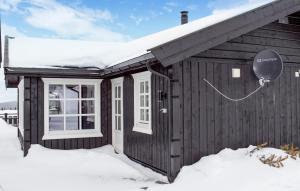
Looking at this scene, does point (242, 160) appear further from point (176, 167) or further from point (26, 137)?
point (26, 137)

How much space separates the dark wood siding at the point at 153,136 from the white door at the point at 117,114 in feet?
1.97

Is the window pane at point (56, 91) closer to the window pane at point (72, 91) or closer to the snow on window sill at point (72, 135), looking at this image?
the window pane at point (72, 91)

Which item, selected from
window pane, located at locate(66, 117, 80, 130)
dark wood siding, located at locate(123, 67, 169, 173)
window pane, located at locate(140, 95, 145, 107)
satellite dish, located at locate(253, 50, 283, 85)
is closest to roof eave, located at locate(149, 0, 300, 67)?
satellite dish, located at locate(253, 50, 283, 85)

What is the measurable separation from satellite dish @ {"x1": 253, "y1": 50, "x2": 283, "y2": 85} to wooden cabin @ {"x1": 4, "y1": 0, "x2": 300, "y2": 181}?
18 centimetres

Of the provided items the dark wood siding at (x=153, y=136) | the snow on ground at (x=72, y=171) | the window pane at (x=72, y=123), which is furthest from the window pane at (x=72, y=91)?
the dark wood siding at (x=153, y=136)

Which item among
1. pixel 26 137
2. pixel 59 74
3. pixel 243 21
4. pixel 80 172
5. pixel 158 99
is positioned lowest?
pixel 80 172

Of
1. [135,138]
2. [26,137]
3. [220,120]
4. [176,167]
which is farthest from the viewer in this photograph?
[26,137]

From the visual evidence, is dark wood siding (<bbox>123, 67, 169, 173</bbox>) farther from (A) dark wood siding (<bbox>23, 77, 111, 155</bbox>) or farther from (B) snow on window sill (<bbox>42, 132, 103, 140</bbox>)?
(A) dark wood siding (<bbox>23, 77, 111, 155</bbox>)

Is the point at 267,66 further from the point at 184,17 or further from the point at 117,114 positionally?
the point at 184,17

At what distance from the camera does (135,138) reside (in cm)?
893

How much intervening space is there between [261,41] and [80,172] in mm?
5273

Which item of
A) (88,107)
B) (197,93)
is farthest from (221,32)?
(88,107)

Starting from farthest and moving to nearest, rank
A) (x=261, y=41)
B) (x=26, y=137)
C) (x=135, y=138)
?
(x=26, y=137) < (x=135, y=138) < (x=261, y=41)

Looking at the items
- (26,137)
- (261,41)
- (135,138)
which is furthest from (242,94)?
(26,137)
